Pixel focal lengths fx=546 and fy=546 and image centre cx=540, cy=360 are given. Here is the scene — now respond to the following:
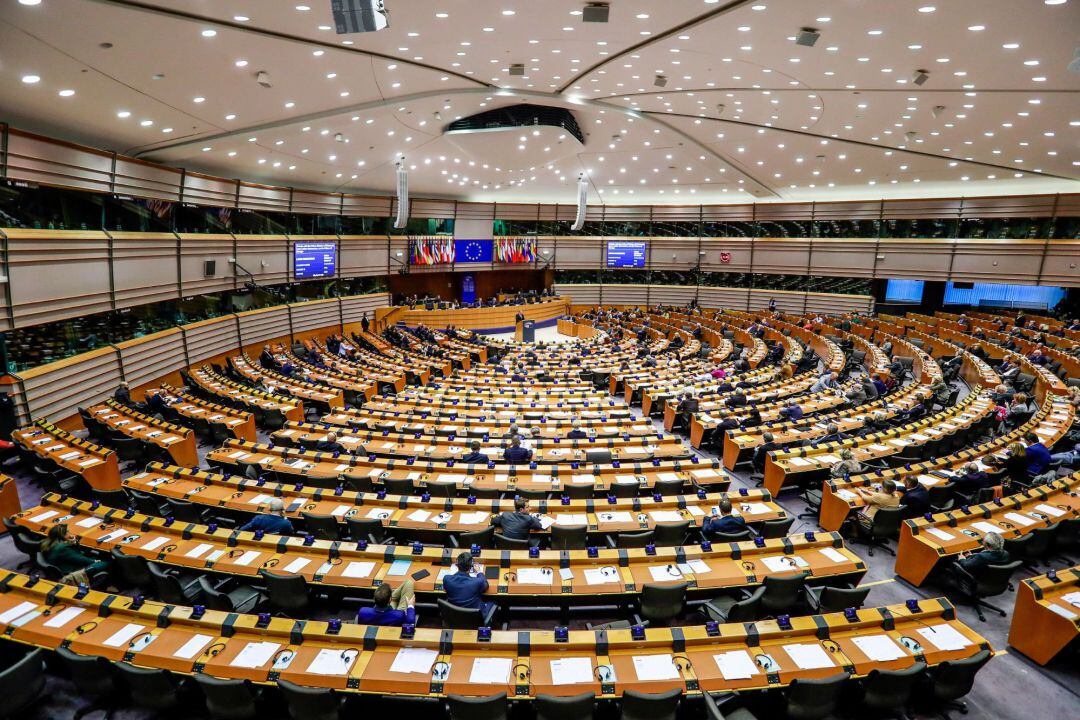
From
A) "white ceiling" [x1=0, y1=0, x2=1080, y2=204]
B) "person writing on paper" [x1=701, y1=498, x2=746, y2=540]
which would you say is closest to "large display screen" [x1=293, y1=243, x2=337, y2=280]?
"white ceiling" [x1=0, y1=0, x2=1080, y2=204]

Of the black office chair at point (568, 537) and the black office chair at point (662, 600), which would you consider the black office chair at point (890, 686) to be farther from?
the black office chair at point (568, 537)

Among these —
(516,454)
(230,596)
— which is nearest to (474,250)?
(516,454)

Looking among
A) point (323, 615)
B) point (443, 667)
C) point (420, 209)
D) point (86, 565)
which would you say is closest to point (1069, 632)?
point (443, 667)

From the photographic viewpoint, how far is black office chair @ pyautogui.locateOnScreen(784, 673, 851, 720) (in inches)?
197

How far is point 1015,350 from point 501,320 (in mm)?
24765

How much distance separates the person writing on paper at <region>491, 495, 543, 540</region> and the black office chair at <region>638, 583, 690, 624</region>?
1.98 m

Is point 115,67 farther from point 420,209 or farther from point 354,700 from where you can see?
point 420,209

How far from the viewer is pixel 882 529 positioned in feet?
29.1

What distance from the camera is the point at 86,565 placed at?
23.1 feet

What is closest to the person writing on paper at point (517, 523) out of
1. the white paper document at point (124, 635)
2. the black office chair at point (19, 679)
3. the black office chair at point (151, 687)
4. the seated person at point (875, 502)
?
the black office chair at point (151, 687)

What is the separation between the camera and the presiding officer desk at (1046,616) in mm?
6246

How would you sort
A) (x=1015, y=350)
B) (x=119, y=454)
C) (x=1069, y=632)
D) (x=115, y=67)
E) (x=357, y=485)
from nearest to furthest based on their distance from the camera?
(x=1069, y=632)
(x=357, y=485)
(x=115, y=67)
(x=119, y=454)
(x=1015, y=350)

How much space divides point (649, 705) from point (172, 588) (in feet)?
18.8

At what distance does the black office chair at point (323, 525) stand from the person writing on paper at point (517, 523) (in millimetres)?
2423
